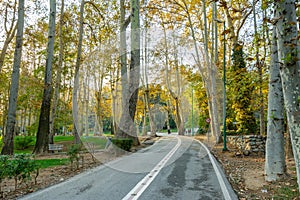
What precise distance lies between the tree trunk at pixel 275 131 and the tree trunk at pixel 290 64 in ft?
11.6

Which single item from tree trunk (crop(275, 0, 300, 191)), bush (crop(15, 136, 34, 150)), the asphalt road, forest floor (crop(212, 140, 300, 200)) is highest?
tree trunk (crop(275, 0, 300, 191))

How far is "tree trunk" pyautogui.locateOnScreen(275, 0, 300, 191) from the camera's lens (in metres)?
3.49

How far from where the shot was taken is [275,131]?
6.93m

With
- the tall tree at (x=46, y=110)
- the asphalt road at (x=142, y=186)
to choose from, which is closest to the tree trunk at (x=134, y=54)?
the tall tree at (x=46, y=110)

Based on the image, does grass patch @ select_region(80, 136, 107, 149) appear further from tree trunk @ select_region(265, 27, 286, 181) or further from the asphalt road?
tree trunk @ select_region(265, 27, 286, 181)

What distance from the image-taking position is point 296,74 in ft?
11.4

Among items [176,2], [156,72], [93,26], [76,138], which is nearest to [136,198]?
[76,138]

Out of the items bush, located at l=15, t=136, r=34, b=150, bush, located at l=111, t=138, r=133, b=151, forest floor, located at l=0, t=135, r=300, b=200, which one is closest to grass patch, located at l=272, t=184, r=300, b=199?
forest floor, located at l=0, t=135, r=300, b=200

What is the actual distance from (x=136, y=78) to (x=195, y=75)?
16594 millimetres

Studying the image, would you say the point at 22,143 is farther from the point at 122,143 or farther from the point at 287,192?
the point at 287,192

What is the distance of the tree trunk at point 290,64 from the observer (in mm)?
3490

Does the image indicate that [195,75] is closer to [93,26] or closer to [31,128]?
[93,26]

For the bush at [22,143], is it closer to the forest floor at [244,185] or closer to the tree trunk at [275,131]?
the forest floor at [244,185]

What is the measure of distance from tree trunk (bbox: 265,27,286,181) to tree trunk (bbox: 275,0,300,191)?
3.52 metres
